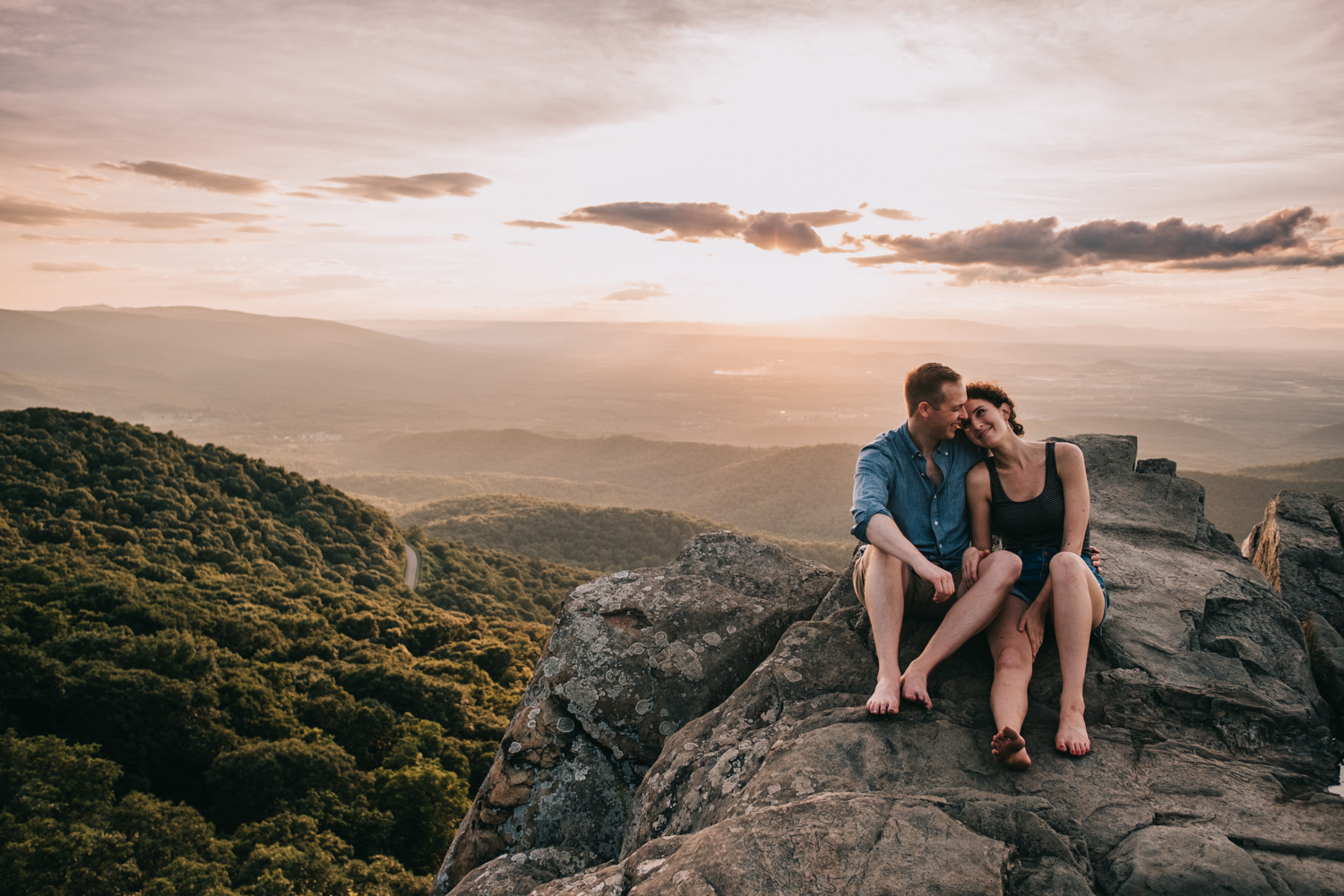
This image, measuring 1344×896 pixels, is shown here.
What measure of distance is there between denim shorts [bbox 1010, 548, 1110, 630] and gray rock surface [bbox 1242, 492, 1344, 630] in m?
5.15

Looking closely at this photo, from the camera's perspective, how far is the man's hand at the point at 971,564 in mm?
5475

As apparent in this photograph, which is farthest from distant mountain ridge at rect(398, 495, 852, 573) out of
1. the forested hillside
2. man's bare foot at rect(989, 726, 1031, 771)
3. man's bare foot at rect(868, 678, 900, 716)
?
man's bare foot at rect(989, 726, 1031, 771)

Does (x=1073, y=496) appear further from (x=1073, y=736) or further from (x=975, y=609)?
(x=1073, y=736)

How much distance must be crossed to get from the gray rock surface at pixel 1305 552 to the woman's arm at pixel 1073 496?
502 cm

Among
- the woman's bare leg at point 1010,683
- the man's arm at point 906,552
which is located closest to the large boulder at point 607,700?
the man's arm at point 906,552

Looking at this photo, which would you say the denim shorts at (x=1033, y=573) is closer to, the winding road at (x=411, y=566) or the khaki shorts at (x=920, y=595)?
the khaki shorts at (x=920, y=595)

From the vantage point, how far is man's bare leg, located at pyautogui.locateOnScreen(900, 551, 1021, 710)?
205 inches

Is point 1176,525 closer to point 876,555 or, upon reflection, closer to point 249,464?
point 876,555

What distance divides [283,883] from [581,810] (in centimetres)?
1287

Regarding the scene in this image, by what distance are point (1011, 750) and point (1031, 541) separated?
6.46ft

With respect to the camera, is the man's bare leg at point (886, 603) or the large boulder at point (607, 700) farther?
the large boulder at point (607, 700)

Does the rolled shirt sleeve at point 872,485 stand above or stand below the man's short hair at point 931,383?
below

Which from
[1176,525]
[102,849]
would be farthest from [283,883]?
[1176,525]

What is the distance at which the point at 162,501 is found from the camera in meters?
40.6
